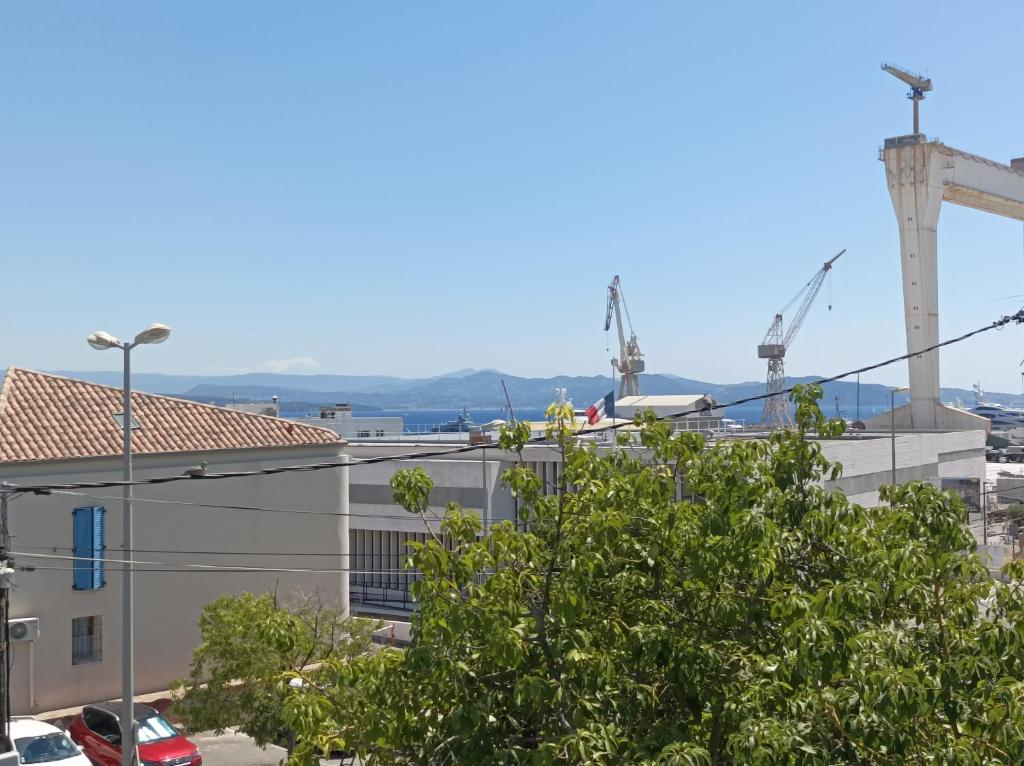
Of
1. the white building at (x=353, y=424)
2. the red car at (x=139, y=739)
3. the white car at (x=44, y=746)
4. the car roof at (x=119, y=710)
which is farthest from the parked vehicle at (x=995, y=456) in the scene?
the white car at (x=44, y=746)

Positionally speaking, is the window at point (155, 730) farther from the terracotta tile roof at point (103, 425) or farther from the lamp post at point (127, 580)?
the terracotta tile roof at point (103, 425)

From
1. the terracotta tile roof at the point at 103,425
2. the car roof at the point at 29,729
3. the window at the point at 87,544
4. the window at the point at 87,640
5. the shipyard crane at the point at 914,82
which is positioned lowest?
the car roof at the point at 29,729

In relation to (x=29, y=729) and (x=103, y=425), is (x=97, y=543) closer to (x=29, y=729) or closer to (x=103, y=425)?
(x=103, y=425)

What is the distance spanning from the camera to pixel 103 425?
28797mm

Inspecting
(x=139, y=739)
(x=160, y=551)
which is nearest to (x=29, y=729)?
(x=139, y=739)

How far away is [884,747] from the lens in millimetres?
7312

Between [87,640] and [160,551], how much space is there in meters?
2.90

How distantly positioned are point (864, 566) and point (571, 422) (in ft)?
9.12

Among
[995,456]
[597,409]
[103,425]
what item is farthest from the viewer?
[995,456]

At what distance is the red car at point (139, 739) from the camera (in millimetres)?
21344

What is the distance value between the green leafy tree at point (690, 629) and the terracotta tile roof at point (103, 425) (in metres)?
20.2

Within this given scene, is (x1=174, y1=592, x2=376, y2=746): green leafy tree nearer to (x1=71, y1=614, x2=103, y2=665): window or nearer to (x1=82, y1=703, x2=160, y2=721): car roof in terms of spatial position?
(x1=82, y1=703, x2=160, y2=721): car roof

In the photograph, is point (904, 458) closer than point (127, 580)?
No

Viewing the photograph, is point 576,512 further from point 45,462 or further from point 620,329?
point 620,329
